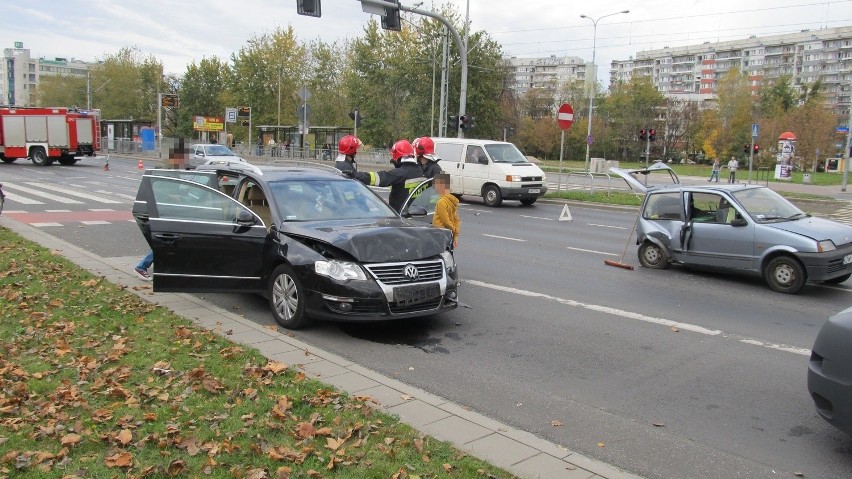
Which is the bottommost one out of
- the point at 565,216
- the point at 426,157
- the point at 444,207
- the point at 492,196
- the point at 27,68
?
the point at 565,216

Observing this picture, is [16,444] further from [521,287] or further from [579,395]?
[521,287]

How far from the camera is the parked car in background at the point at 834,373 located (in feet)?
13.4

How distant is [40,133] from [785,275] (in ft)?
134

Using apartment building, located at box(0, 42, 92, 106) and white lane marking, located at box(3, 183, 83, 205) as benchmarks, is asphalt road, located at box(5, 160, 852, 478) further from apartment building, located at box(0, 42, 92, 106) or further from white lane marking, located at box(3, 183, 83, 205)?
apartment building, located at box(0, 42, 92, 106)

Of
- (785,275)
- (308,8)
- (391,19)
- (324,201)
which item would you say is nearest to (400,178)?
(324,201)

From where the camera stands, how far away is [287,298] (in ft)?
23.0

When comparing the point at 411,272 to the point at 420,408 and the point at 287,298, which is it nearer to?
the point at 287,298

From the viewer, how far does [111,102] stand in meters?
83.7

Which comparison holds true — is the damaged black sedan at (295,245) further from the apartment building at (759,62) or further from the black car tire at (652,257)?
the apartment building at (759,62)

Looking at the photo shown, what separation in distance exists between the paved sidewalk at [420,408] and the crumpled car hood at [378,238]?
1.01 m

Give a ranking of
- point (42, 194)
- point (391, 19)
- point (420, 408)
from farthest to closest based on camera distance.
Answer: point (42, 194), point (391, 19), point (420, 408)

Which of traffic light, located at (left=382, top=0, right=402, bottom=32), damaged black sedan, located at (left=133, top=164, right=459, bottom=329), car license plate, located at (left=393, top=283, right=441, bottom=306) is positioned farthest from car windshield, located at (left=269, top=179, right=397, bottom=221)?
traffic light, located at (left=382, top=0, right=402, bottom=32)

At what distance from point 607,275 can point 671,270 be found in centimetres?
129

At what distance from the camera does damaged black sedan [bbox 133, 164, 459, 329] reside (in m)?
6.59
